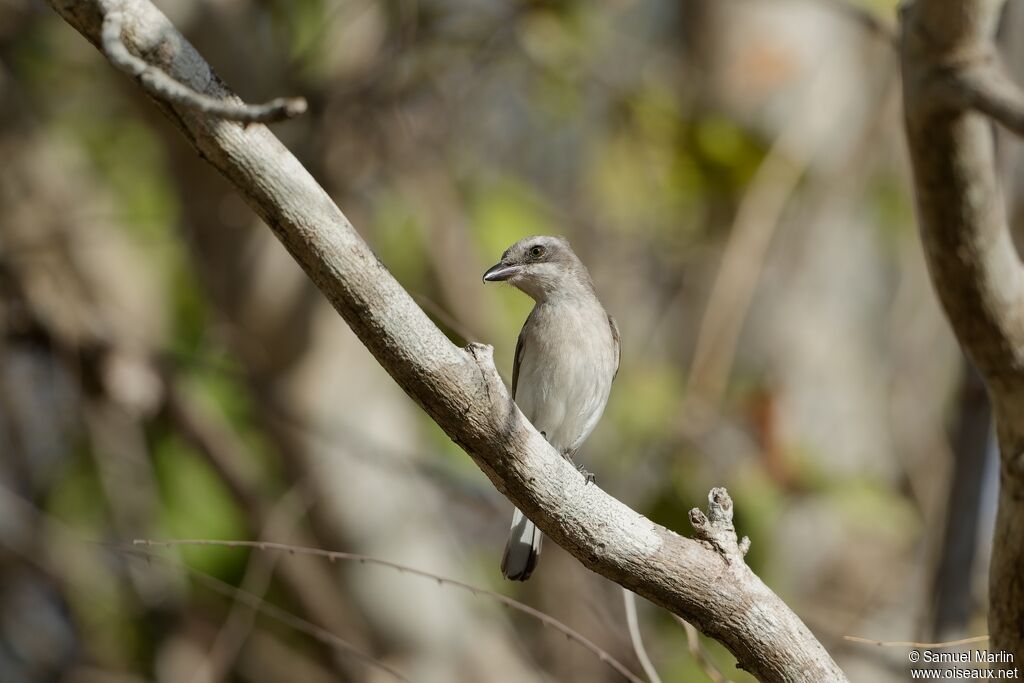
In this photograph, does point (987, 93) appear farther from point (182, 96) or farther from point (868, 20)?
point (868, 20)

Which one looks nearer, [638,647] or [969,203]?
[969,203]

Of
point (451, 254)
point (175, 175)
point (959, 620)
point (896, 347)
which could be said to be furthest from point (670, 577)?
point (896, 347)

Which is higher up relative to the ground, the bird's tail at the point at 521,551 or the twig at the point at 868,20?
the twig at the point at 868,20

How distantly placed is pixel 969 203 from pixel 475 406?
3.10ft

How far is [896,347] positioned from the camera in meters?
6.45

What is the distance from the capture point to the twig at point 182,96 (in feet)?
5.31

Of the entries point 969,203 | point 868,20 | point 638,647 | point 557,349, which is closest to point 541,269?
point 557,349

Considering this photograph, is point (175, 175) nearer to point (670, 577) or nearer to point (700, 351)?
point (700, 351)

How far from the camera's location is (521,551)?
13.5 ft

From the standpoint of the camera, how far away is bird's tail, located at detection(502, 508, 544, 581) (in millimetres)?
4020

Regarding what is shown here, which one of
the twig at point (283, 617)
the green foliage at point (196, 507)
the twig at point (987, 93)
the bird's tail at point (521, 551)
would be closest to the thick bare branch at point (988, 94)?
the twig at point (987, 93)

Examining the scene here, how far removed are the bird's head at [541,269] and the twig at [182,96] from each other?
264 cm

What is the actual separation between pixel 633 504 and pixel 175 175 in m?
2.83

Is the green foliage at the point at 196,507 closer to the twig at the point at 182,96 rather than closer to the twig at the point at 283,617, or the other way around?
the twig at the point at 283,617
